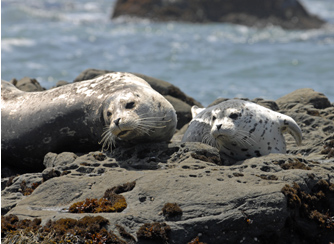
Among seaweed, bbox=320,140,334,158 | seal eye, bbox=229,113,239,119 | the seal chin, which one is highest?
seal eye, bbox=229,113,239,119

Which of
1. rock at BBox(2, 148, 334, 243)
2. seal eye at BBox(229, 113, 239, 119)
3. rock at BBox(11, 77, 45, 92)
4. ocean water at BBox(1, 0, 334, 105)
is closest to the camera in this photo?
rock at BBox(2, 148, 334, 243)

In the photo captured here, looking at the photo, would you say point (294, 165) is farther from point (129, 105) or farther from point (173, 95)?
point (173, 95)

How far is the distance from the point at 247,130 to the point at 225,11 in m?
23.5

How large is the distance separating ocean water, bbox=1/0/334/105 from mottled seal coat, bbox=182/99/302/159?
29.5ft

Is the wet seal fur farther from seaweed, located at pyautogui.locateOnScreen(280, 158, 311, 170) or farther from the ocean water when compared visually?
the ocean water

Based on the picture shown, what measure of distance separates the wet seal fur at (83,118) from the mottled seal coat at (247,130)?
27.8 inches

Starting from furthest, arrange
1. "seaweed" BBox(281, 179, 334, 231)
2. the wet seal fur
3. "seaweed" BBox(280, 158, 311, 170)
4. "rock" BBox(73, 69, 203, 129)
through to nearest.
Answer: "rock" BBox(73, 69, 203, 129) → the wet seal fur → "seaweed" BBox(280, 158, 311, 170) → "seaweed" BBox(281, 179, 334, 231)

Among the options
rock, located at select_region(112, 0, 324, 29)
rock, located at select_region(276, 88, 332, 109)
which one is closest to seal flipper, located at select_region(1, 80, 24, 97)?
rock, located at select_region(276, 88, 332, 109)

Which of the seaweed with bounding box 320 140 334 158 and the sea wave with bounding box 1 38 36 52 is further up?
the seaweed with bounding box 320 140 334 158

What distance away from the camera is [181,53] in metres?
23.5

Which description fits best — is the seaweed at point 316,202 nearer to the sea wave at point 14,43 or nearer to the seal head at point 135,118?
the seal head at point 135,118

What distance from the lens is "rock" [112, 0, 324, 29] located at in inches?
1165

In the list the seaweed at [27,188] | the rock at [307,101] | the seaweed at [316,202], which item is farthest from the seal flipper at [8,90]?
the seaweed at [316,202]

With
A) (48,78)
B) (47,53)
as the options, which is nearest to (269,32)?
(47,53)
